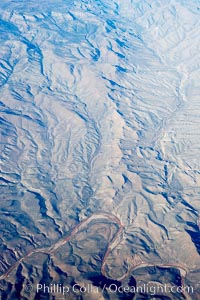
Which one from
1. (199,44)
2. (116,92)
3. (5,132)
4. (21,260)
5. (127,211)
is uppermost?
(199,44)

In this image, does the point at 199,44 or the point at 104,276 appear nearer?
the point at 104,276

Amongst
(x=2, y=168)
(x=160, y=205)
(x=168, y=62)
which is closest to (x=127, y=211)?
(x=160, y=205)

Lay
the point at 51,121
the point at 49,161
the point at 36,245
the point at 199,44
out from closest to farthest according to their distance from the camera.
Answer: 1. the point at 36,245
2. the point at 49,161
3. the point at 51,121
4. the point at 199,44

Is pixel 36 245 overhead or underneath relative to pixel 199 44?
underneath

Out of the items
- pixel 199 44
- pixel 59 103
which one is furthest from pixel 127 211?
pixel 199 44

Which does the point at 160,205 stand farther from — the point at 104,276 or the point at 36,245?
the point at 36,245

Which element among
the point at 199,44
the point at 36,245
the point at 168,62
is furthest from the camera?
Result: the point at 199,44
